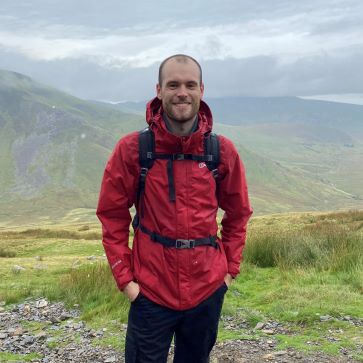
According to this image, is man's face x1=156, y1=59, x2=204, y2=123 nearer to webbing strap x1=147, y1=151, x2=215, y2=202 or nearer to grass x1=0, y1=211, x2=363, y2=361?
webbing strap x1=147, y1=151, x2=215, y2=202

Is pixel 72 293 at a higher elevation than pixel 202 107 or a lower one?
lower

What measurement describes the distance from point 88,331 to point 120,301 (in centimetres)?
95

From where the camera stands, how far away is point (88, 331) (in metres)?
7.93

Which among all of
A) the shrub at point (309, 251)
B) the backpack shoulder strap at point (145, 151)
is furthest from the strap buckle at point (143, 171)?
the shrub at point (309, 251)

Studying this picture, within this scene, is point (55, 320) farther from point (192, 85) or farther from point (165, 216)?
point (192, 85)

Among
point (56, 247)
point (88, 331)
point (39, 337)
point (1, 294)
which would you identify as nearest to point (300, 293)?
point (88, 331)

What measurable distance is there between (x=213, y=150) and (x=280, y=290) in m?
5.53

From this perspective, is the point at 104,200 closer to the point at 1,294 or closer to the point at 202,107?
the point at 202,107

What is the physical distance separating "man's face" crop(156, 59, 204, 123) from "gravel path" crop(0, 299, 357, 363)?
3800 millimetres

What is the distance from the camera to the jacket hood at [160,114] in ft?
14.6

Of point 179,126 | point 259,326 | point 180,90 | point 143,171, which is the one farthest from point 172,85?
point 259,326

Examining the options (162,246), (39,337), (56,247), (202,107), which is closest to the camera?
(162,246)

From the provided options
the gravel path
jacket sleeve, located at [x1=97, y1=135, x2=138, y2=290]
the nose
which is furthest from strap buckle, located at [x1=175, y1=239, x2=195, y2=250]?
the gravel path

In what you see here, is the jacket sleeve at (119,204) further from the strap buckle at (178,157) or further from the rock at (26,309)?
the rock at (26,309)
